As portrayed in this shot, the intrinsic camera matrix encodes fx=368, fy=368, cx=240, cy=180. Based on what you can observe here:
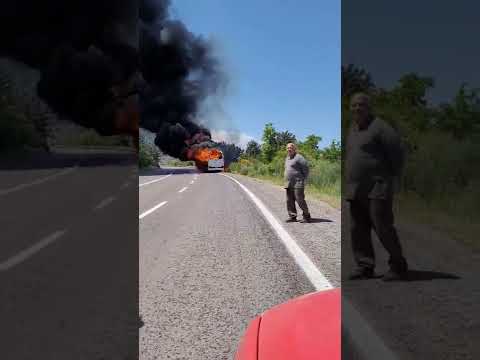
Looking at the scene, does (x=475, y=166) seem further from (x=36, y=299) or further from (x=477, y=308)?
(x=36, y=299)

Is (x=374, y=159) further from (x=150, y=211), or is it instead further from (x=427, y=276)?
(x=150, y=211)

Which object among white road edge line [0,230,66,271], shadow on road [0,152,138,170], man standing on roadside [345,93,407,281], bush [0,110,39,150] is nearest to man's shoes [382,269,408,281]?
man standing on roadside [345,93,407,281]

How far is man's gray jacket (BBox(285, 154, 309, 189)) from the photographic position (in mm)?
5203

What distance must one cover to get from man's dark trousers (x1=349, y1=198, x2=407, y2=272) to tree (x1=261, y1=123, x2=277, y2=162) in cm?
2514

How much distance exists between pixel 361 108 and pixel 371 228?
0.11 m

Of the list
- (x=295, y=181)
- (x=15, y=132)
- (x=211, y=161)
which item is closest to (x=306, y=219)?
(x=295, y=181)

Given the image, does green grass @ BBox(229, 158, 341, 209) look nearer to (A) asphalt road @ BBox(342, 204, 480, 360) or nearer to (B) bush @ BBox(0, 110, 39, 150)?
(A) asphalt road @ BBox(342, 204, 480, 360)

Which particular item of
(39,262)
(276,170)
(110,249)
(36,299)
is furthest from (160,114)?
(276,170)

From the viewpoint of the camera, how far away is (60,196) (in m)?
2.40

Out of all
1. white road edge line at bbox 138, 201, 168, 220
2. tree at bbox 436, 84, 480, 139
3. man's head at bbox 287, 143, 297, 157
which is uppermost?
man's head at bbox 287, 143, 297, 157

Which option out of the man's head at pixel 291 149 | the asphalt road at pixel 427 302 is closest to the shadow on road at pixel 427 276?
the asphalt road at pixel 427 302

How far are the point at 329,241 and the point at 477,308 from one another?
368cm

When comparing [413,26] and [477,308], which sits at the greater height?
[413,26]

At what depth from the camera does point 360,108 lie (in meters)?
0.33
